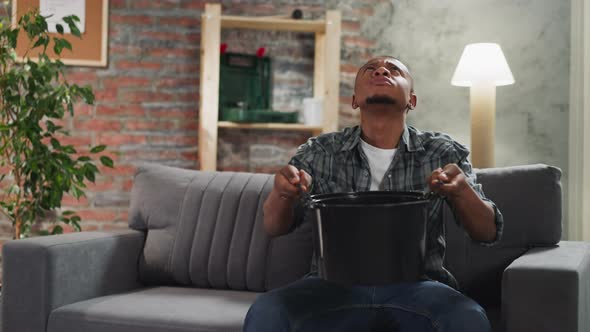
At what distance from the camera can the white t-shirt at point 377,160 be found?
185cm

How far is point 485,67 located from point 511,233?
1.59 meters

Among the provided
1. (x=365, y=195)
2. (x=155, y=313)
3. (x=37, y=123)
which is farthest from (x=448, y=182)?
(x=37, y=123)

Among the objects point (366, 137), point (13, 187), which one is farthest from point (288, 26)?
point (366, 137)

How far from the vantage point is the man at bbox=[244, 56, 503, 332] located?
151cm

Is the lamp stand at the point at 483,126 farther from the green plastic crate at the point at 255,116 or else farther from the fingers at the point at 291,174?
the fingers at the point at 291,174

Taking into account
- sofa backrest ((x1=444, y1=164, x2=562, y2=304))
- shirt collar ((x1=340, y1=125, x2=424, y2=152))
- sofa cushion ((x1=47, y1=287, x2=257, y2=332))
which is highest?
shirt collar ((x1=340, y1=125, x2=424, y2=152))

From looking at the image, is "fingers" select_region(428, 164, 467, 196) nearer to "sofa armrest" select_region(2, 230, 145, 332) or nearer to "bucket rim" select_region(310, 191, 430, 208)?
"bucket rim" select_region(310, 191, 430, 208)

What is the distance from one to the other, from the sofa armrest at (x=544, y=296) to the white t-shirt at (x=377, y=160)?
44 centimetres

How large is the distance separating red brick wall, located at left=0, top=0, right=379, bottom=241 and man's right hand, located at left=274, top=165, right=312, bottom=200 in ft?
7.54

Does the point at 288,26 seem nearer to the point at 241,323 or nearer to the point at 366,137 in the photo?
the point at 366,137

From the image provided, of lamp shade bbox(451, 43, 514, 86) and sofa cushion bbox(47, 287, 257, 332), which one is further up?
lamp shade bbox(451, 43, 514, 86)

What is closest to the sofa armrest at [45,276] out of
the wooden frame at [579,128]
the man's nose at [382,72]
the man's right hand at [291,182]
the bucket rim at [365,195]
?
the man's right hand at [291,182]

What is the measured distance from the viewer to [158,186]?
233 centimetres

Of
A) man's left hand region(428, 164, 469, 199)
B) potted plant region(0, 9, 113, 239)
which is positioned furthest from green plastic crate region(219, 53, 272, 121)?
man's left hand region(428, 164, 469, 199)
